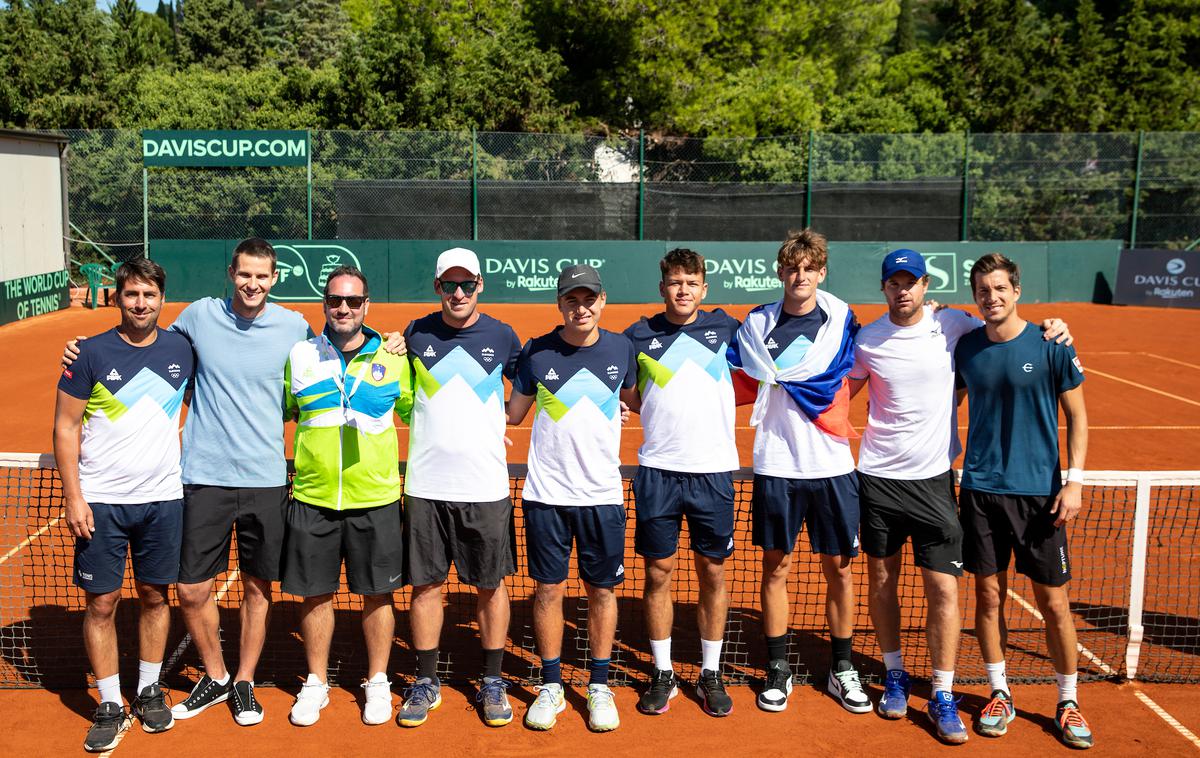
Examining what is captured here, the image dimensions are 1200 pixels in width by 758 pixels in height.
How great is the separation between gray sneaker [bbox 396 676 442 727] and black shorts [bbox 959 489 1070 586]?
2.84 meters

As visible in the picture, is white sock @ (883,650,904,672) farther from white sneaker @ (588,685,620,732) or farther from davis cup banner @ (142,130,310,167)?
davis cup banner @ (142,130,310,167)

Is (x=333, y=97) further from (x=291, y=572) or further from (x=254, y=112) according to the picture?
(x=291, y=572)

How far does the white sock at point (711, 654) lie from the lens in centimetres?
532

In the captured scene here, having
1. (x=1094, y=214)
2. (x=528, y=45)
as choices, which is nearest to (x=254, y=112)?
(x=528, y=45)

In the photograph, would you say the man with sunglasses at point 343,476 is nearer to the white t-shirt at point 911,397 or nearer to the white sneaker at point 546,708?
the white sneaker at point 546,708

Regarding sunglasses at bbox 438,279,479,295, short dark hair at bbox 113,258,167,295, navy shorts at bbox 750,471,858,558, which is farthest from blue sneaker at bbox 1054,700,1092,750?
short dark hair at bbox 113,258,167,295

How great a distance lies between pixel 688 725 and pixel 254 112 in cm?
3070

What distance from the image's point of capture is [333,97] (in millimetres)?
31156

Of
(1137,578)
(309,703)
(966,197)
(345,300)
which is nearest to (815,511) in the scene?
(1137,578)

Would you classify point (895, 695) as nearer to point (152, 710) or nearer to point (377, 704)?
point (377, 704)

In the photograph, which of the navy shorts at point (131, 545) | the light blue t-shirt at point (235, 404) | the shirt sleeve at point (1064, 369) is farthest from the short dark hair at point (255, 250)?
the shirt sleeve at point (1064, 369)

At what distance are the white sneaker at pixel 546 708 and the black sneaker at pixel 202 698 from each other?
161 centimetres

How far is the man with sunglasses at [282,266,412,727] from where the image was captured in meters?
4.99

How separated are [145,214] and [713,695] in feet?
78.2
